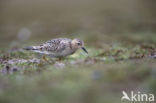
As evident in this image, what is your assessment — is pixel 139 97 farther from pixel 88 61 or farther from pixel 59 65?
pixel 59 65

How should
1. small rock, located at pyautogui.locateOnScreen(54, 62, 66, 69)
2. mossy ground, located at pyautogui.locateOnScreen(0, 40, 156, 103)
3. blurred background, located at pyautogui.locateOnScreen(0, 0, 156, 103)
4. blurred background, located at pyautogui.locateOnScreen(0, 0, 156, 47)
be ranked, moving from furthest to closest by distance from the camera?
blurred background, located at pyautogui.locateOnScreen(0, 0, 156, 47), small rock, located at pyautogui.locateOnScreen(54, 62, 66, 69), blurred background, located at pyautogui.locateOnScreen(0, 0, 156, 103), mossy ground, located at pyautogui.locateOnScreen(0, 40, 156, 103)

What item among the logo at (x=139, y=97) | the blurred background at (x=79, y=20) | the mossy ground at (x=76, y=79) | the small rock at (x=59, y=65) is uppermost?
the blurred background at (x=79, y=20)

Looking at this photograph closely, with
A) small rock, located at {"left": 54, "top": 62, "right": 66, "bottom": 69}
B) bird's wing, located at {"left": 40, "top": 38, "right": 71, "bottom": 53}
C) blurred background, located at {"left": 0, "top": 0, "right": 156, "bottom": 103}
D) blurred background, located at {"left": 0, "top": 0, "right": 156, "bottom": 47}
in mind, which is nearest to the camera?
blurred background, located at {"left": 0, "top": 0, "right": 156, "bottom": 103}

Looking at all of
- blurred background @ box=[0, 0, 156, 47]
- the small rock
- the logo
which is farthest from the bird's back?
blurred background @ box=[0, 0, 156, 47]

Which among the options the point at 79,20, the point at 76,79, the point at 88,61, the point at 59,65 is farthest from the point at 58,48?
the point at 79,20

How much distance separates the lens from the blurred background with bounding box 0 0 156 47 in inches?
945

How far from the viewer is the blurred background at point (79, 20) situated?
78.7 ft

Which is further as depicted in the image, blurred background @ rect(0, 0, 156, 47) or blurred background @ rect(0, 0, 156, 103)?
blurred background @ rect(0, 0, 156, 47)


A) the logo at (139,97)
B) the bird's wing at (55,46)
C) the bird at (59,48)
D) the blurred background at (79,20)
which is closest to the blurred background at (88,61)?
the blurred background at (79,20)

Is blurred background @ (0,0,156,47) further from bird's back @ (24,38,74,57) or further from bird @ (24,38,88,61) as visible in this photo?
bird's back @ (24,38,74,57)

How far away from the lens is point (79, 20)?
30.3 meters

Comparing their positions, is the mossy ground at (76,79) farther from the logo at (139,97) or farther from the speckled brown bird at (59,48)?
the speckled brown bird at (59,48)

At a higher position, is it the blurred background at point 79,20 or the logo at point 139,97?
the blurred background at point 79,20

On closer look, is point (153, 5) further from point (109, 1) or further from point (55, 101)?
point (55, 101)
